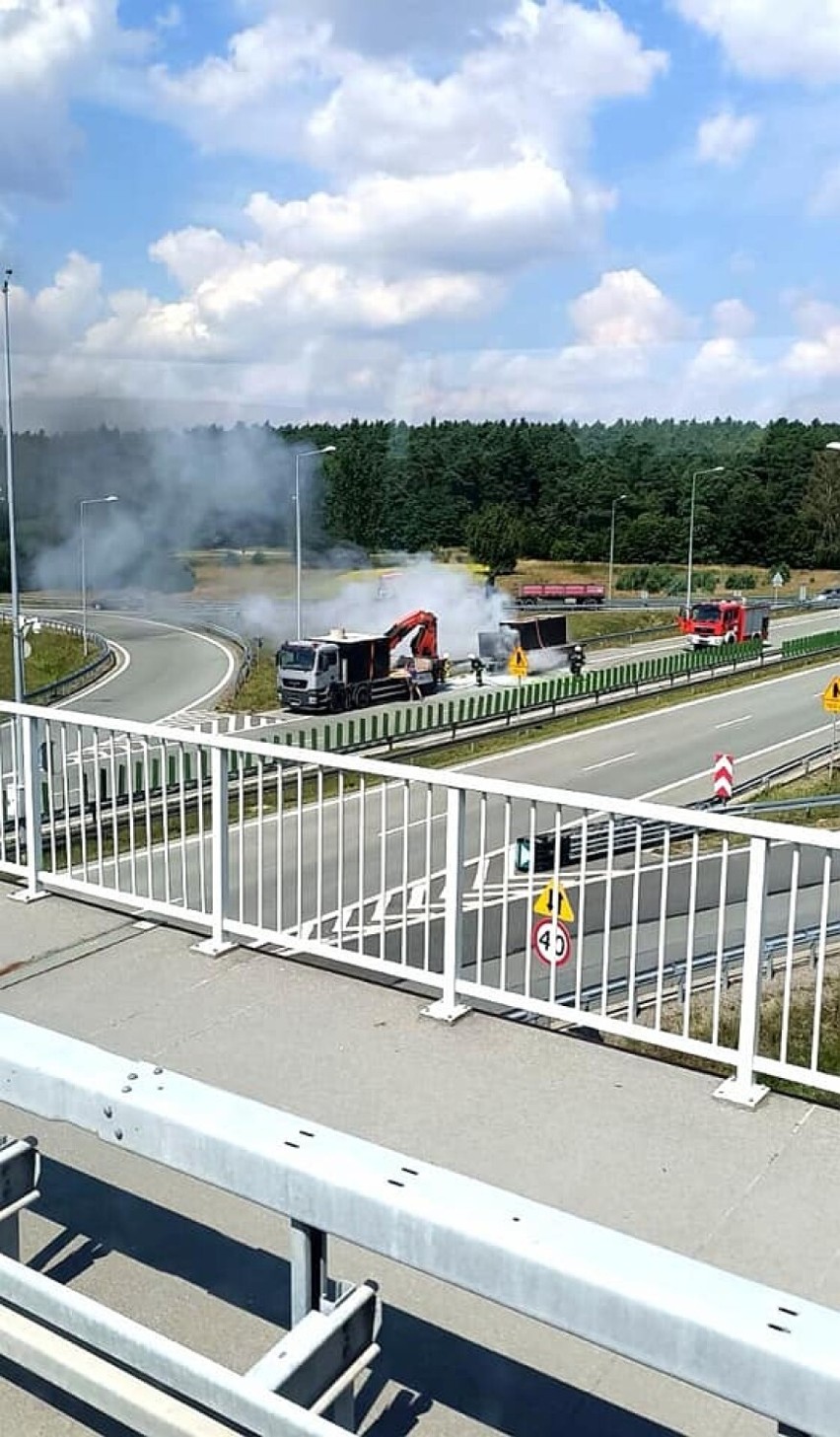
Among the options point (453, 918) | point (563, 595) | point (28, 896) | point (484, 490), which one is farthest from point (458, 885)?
point (484, 490)

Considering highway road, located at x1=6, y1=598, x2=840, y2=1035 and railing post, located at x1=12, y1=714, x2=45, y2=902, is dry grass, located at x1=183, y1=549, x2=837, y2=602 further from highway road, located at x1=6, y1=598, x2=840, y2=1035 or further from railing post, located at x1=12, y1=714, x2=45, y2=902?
A: railing post, located at x1=12, y1=714, x2=45, y2=902

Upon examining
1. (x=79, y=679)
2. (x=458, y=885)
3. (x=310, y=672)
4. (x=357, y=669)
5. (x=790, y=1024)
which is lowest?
(x=79, y=679)

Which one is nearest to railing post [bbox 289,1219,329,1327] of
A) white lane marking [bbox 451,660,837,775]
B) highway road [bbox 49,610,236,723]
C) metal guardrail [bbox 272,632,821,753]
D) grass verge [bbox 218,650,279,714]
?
white lane marking [bbox 451,660,837,775]

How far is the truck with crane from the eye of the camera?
141 feet

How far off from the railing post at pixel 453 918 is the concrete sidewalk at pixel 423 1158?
9 cm

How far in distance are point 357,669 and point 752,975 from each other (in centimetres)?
4023

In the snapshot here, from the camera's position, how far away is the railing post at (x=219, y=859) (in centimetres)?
615

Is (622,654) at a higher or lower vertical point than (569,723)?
lower

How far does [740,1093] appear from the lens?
15.1 feet

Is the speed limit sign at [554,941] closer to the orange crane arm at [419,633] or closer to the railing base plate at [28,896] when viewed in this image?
the railing base plate at [28,896]

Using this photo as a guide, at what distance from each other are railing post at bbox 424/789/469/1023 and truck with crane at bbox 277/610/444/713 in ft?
123

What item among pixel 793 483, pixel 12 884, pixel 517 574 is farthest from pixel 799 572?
pixel 12 884

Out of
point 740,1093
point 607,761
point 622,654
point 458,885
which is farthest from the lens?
point 622,654

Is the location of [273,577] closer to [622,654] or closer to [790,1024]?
[622,654]
